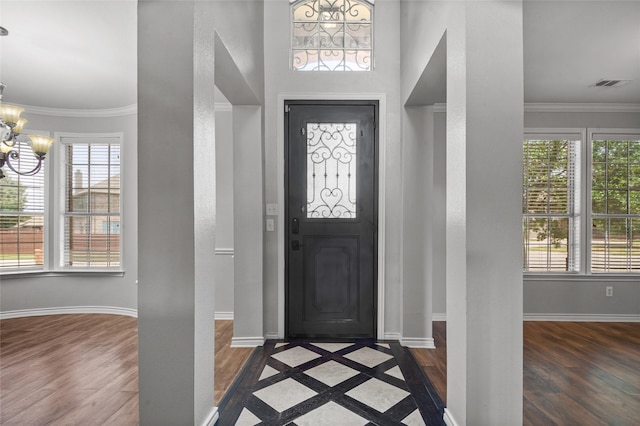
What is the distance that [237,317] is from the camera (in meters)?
3.15

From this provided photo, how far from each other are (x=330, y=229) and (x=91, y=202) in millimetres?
3440

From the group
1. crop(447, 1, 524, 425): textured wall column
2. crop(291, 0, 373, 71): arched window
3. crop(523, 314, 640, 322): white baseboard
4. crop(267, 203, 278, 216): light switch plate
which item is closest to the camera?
crop(447, 1, 524, 425): textured wall column

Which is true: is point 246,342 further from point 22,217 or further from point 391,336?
point 22,217

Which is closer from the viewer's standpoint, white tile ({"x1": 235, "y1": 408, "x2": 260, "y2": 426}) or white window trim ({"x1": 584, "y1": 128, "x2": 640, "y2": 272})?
white tile ({"x1": 235, "y1": 408, "x2": 260, "y2": 426})

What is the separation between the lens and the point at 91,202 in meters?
4.61

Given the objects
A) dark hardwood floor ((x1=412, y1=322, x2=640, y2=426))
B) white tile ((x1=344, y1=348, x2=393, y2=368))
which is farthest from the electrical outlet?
dark hardwood floor ((x1=412, y1=322, x2=640, y2=426))

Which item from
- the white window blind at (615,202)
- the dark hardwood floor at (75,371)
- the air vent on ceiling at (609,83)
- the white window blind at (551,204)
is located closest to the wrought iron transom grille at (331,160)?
the dark hardwood floor at (75,371)

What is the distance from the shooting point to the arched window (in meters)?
3.38

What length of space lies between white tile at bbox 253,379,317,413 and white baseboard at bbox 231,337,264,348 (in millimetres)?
722

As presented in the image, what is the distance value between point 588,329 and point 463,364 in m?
3.35

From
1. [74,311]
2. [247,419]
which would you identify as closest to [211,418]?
[247,419]

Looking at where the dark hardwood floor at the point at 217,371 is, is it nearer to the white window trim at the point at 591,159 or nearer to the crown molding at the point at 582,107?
the white window trim at the point at 591,159

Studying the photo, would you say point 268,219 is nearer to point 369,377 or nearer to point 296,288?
point 296,288

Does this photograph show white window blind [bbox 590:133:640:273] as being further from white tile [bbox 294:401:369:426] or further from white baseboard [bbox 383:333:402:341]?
white tile [bbox 294:401:369:426]
